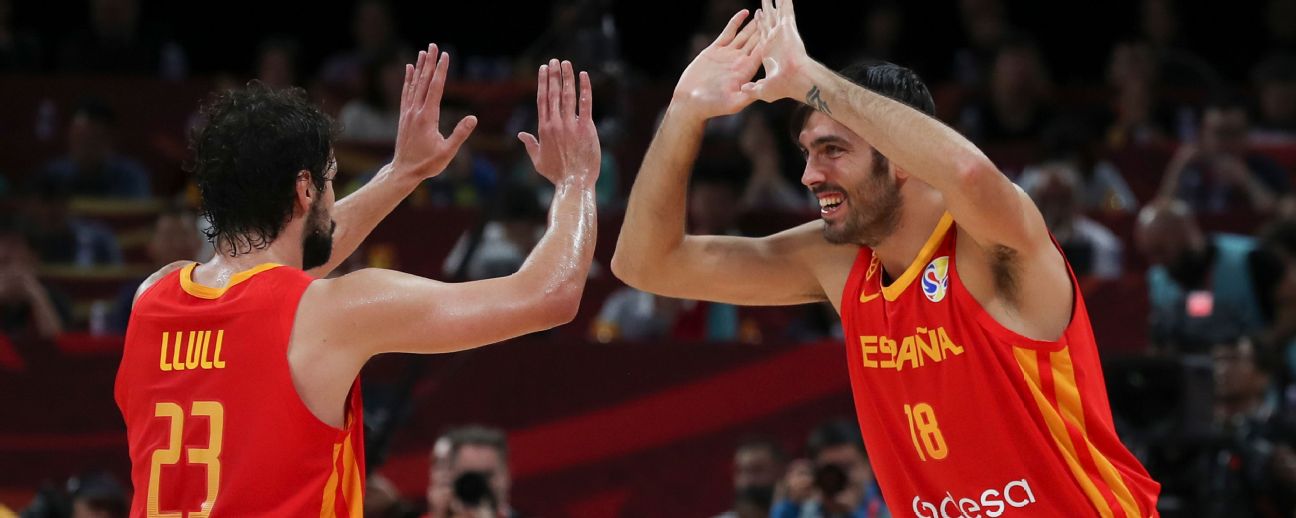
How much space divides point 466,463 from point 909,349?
10.4 ft

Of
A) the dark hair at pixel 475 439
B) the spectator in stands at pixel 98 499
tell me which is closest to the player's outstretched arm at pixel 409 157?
the dark hair at pixel 475 439

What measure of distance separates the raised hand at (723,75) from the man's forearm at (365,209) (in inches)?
39.3

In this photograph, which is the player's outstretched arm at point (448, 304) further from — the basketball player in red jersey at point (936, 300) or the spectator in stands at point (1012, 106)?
the spectator in stands at point (1012, 106)

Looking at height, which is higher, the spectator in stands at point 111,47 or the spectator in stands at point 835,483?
the spectator in stands at point 111,47

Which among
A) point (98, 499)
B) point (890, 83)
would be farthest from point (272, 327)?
point (98, 499)

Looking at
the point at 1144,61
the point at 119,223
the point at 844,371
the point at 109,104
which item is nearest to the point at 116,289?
the point at 119,223

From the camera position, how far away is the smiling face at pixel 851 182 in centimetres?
521

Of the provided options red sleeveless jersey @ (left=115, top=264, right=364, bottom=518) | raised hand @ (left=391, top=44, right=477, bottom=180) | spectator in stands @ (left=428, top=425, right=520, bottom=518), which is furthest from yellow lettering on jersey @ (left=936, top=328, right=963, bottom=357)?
spectator in stands @ (left=428, top=425, right=520, bottom=518)

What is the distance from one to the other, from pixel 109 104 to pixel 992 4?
778 centimetres

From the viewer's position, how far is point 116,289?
10.9 meters

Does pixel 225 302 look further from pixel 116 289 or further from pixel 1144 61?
pixel 1144 61

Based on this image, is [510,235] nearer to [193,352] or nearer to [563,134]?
[563,134]

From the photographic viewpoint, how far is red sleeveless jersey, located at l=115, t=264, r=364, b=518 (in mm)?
4367

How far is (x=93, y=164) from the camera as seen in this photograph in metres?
12.3
